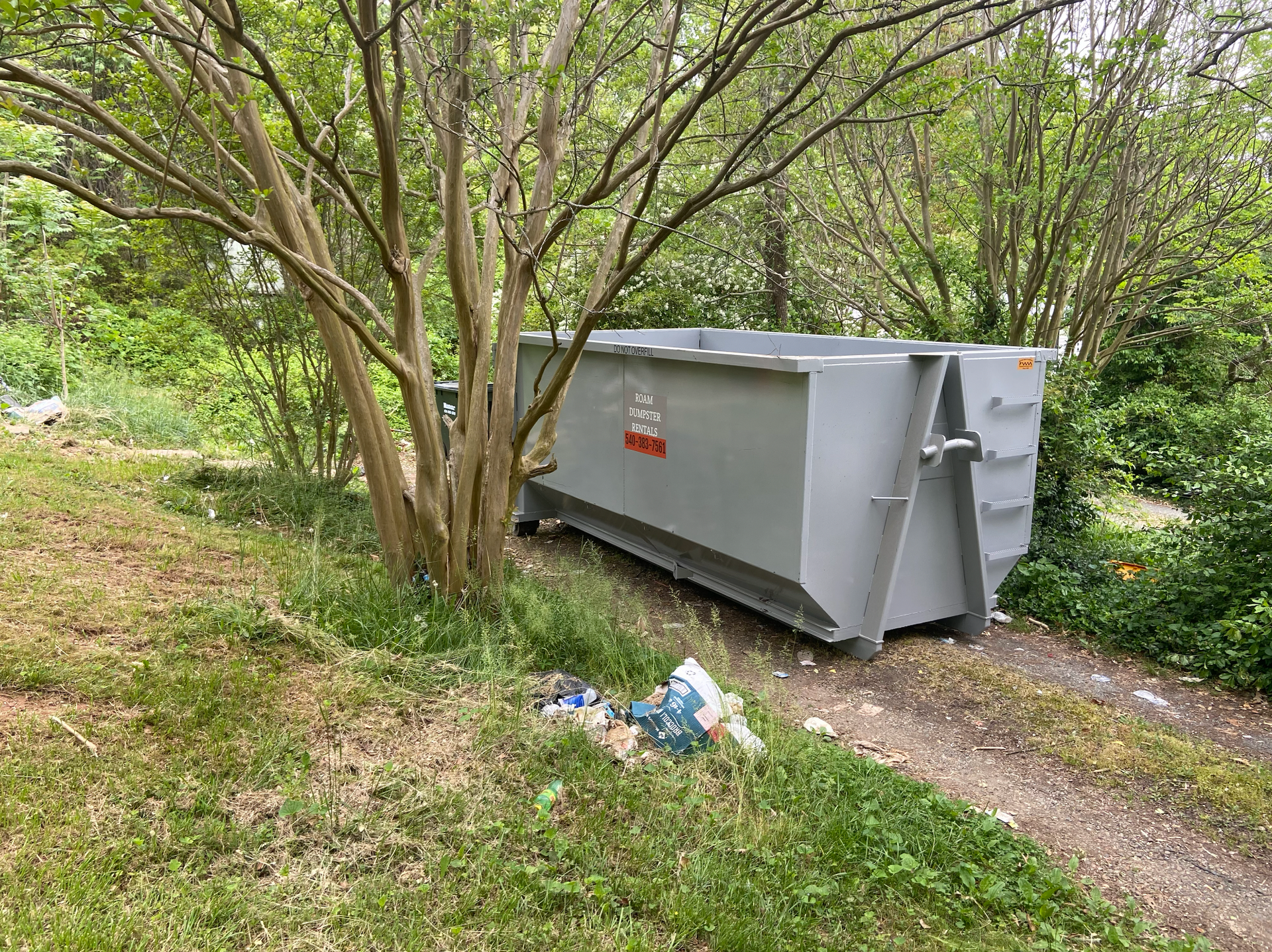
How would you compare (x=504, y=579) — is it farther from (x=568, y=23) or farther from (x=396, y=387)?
A: (x=396, y=387)

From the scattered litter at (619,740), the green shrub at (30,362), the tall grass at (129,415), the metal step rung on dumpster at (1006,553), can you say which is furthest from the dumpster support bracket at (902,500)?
the green shrub at (30,362)

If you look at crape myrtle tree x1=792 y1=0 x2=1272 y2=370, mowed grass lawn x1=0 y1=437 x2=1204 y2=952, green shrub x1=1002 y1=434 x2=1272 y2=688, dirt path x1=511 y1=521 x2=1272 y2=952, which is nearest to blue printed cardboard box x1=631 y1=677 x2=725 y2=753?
mowed grass lawn x1=0 y1=437 x2=1204 y2=952

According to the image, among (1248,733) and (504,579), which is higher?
(504,579)

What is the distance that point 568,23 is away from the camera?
13.6 feet

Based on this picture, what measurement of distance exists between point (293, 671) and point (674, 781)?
5.75ft

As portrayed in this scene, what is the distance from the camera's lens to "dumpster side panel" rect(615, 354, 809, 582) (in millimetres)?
5031

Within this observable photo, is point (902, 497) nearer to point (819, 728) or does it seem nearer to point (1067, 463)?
point (819, 728)

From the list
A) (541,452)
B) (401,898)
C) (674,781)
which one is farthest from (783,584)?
(401,898)

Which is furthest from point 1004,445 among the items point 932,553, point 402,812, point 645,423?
point 402,812

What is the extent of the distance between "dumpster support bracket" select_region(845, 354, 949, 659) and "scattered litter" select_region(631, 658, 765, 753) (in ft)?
5.64

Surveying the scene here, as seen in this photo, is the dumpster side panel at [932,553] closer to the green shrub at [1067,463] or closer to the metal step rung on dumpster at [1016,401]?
the metal step rung on dumpster at [1016,401]

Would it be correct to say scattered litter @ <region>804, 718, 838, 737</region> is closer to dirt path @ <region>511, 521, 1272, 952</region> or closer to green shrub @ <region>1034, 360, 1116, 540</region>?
dirt path @ <region>511, 521, 1272, 952</region>

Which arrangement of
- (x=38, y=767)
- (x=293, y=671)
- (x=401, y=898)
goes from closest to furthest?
(x=401, y=898) → (x=38, y=767) → (x=293, y=671)

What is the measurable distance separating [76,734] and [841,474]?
3.86 meters
